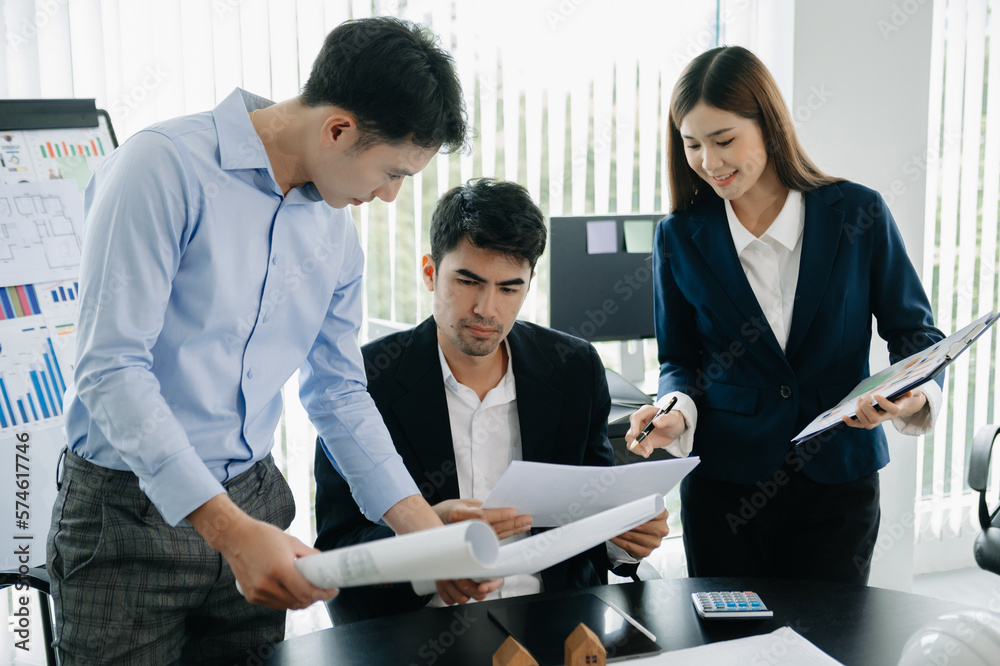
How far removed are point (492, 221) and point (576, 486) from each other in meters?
0.68

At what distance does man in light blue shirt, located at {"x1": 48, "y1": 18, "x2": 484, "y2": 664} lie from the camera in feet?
3.23

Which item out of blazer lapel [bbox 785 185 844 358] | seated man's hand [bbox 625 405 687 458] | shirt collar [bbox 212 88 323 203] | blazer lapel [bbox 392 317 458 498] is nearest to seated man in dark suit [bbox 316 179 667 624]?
blazer lapel [bbox 392 317 458 498]

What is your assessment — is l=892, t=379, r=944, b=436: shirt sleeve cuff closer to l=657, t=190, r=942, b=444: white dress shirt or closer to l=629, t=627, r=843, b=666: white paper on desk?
l=657, t=190, r=942, b=444: white dress shirt

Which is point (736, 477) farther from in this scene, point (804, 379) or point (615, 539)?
point (615, 539)

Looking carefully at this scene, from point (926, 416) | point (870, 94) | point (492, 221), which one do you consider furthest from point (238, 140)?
point (870, 94)

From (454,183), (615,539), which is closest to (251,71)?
(454,183)

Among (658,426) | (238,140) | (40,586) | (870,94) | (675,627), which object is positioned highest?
(870,94)

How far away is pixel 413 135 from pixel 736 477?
106 centimetres

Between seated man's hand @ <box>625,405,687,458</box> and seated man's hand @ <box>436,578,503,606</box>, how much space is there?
48 cm

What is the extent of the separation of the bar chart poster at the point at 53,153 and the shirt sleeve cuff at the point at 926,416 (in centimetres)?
202

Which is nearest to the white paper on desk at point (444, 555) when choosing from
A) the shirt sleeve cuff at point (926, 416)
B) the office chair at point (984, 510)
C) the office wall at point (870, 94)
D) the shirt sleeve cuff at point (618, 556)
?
the shirt sleeve cuff at point (618, 556)

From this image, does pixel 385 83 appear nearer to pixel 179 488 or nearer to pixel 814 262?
pixel 179 488

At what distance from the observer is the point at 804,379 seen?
1.70m

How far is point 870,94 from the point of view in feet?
9.57
